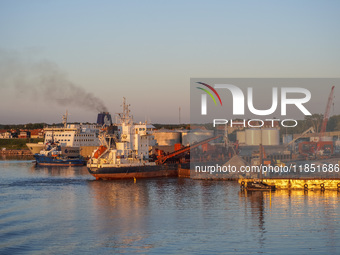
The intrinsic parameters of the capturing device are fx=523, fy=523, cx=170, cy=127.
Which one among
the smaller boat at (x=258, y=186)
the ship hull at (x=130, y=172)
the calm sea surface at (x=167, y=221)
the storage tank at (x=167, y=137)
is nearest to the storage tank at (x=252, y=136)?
the ship hull at (x=130, y=172)

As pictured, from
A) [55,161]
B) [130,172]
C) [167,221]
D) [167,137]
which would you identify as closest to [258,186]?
[167,221]

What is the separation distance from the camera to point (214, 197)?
44875mm

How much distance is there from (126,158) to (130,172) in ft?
6.87

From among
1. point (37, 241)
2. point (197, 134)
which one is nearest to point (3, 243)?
point (37, 241)

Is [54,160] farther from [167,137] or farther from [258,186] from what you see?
[258,186]

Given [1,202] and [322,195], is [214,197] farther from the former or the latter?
[1,202]

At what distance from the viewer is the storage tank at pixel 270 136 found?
8675 cm

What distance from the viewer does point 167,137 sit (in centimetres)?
11725

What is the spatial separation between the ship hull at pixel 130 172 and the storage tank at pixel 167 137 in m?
48.1

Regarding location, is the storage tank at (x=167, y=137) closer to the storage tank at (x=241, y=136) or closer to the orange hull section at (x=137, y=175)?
the storage tank at (x=241, y=136)

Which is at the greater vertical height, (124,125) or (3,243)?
(124,125)

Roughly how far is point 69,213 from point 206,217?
9790 mm

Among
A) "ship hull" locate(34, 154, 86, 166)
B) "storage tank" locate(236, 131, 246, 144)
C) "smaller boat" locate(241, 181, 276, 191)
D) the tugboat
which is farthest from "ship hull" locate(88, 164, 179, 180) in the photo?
"ship hull" locate(34, 154, 86, 166)

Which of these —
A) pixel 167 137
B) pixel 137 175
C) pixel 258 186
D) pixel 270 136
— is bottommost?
pixel 258 186
